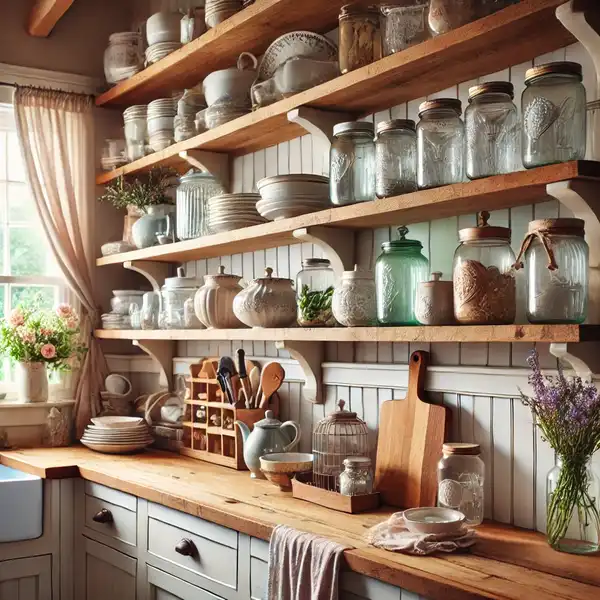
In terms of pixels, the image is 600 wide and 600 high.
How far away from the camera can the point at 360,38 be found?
2.48 m

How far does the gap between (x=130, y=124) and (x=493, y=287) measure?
89.3 inches

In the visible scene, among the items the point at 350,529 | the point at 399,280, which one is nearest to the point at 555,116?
the point at 399,280

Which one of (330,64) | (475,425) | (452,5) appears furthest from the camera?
(330,64)

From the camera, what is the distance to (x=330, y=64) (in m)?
2.70

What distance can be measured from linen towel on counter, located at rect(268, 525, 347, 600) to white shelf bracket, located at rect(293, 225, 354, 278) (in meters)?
0.87

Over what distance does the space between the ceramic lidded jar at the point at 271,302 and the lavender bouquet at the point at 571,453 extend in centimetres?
98

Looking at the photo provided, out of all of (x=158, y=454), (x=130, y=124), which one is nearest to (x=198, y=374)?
(x=158, y=454)

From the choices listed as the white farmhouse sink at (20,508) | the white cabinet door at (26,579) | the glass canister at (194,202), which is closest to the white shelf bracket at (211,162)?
the glass canister at (194,202)

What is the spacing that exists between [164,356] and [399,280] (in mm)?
1719

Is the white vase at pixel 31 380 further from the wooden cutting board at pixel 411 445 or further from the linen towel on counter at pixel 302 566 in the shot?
the linen towel on counter at pixel 302 566

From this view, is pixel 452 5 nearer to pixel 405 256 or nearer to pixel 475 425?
pixel 405 256

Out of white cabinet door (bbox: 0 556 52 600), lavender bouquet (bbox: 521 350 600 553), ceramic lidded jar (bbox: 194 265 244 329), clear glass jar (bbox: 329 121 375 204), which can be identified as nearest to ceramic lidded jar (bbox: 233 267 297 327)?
ceramic lidded jar (bbox: 194 265 244 329)

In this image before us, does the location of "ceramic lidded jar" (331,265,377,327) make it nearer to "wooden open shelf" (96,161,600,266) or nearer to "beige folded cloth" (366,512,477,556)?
"wooden open shelf" (96,161,600,266)

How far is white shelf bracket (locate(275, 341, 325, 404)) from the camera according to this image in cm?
285
